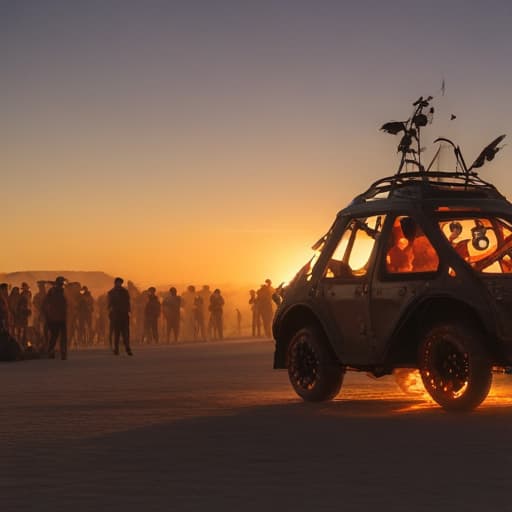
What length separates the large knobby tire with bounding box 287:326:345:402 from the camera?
13.7 meters

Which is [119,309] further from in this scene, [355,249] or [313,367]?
[355,249]

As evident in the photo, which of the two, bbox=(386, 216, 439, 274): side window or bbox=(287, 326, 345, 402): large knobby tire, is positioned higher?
bbox=(386, 216, 439, 274): side window

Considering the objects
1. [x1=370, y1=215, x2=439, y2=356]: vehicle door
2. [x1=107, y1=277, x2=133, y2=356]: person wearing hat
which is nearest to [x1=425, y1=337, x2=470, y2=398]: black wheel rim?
[x1=370, y1=215, x2=439, y2=356]: vehicle door

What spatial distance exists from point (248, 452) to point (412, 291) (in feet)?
11.9

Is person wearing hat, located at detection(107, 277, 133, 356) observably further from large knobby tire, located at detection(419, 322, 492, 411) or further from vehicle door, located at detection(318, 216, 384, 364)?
large knobby tire, located at detection(419, 322, 492, 411)

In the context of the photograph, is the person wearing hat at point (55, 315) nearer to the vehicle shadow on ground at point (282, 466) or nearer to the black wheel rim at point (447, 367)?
the vehicle shadow on ground at point (282, 466)

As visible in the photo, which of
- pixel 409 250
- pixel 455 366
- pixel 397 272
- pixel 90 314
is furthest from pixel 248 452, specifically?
pixel 90 314

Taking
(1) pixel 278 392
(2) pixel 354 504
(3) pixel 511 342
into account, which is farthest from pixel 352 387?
(2) pixel 354 504

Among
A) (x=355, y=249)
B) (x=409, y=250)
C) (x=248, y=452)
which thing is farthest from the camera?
(x=355, y=249)

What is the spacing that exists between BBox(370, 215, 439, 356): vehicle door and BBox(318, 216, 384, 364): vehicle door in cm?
16

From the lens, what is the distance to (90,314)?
140 feet

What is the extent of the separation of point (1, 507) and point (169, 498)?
91 centimetres

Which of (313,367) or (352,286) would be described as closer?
(352,286)

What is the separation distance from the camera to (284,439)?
1021cm
